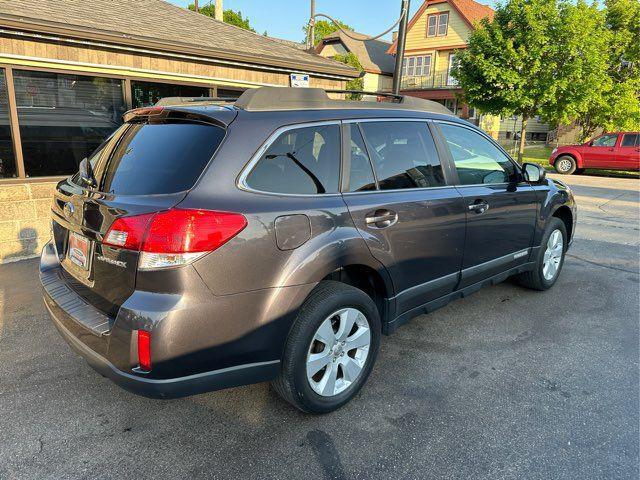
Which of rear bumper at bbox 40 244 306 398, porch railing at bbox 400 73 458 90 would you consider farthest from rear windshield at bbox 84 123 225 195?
porch railing at bbox 400 73 458 90

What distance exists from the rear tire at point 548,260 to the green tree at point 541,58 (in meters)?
15.7

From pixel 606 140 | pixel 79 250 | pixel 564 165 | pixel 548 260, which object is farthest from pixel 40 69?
pixel 606 140

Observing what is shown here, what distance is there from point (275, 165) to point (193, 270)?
0.74 metres

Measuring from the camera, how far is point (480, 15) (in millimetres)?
34875

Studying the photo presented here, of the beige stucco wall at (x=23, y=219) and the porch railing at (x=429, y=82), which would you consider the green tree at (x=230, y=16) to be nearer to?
the porch railing at (x=429, y=82)

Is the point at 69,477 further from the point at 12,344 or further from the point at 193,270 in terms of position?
the point at 12,344

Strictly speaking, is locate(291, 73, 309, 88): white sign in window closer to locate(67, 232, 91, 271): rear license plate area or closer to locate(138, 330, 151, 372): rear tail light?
locate(67, 232, 91, 271): rear license plate area

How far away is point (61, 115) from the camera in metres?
6.47

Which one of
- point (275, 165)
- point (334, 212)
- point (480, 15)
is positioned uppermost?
point (480, 15)

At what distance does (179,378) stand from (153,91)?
6256 millimetres

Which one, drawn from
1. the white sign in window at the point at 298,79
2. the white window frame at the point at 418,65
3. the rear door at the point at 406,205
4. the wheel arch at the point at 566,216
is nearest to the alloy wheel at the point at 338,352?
the rear door at the point at 406,205

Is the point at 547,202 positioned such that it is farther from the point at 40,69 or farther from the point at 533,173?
the point at 40,69

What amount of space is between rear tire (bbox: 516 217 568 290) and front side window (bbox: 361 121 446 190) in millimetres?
1851

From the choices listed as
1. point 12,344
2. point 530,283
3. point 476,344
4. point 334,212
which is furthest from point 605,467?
point 12,344
